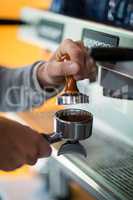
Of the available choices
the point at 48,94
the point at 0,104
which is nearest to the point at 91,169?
the point at 48,94

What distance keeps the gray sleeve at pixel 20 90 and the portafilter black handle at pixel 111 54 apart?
23 centimetres

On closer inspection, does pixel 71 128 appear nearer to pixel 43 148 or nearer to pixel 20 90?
pixel 43 148

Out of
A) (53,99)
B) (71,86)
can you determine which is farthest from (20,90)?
(71,86)

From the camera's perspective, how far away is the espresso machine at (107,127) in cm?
45

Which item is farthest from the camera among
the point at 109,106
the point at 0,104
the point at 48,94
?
the point at 0,104

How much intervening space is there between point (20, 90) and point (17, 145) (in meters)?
0.40

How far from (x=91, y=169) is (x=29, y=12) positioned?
502 mm

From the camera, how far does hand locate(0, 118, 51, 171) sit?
0.39 metres

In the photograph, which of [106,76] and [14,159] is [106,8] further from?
[14,159]

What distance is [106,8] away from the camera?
0.60 meters

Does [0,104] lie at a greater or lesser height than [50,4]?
lesser

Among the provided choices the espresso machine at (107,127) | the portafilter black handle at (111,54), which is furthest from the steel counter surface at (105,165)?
the portafilter black handle at (111,54)

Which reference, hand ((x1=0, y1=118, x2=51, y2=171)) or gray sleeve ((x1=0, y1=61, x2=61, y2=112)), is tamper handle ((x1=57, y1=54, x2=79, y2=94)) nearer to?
hand ((x1=0, y1=118, x2=51, y2=171))

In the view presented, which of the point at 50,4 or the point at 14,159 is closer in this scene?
the point at 14,159
